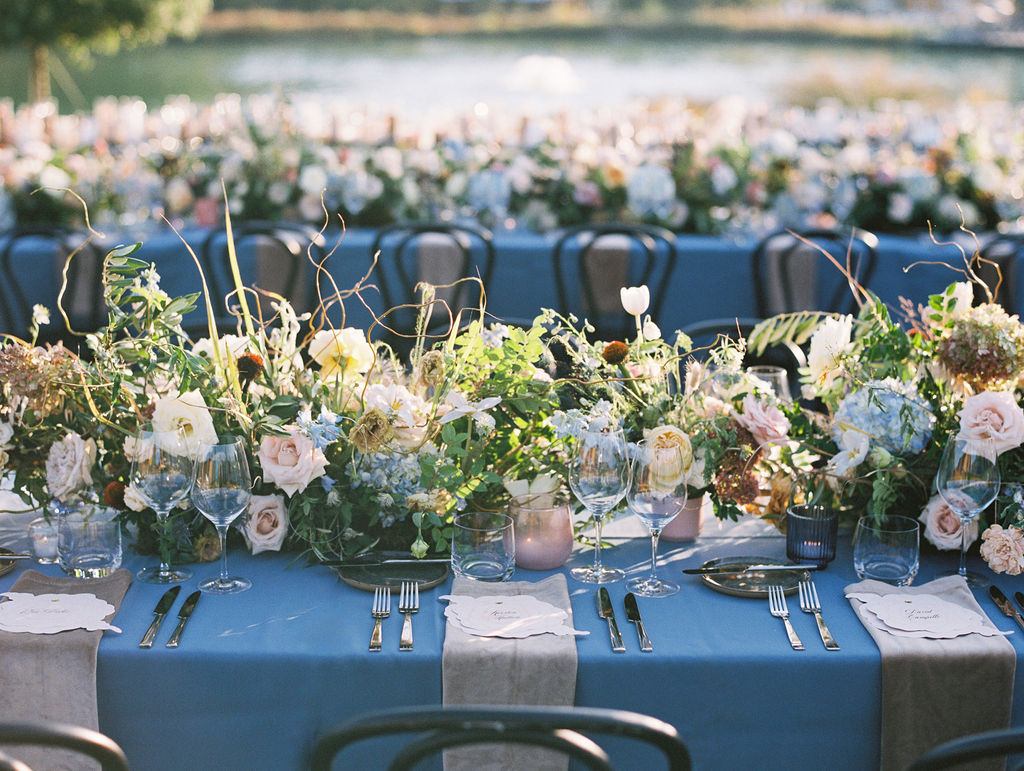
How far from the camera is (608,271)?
4.86 meters

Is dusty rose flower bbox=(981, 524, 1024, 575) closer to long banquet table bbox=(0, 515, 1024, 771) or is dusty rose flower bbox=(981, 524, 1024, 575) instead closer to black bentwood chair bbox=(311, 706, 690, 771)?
long banquet table bbox=(0, 515, 1024, 771)

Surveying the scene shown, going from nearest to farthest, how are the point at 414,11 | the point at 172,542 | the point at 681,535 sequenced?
the point at 172,542, the point at 681,535, the point at 414,11

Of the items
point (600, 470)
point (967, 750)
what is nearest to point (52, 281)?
point (600, 470)

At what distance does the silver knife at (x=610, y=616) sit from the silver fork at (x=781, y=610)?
0.78ft

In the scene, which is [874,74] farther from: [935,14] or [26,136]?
[26,136]

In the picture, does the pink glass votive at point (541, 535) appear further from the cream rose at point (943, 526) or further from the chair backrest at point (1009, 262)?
the chair backrest at point (1009, 262)

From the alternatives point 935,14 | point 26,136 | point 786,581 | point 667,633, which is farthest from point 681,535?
point 935,14

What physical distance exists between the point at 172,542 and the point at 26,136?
4.79 meters

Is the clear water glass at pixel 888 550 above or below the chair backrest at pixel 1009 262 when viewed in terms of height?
below

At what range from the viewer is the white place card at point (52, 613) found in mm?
1582

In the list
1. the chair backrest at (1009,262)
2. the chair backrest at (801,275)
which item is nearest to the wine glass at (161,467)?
the chair backrest at (801,275)

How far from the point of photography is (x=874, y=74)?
2256 centimetres

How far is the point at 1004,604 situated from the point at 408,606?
2.94ft

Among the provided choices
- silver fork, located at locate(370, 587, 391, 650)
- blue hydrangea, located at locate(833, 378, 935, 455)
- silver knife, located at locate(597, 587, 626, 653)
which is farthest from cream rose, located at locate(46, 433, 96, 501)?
blue hydrangea, located at locate(833, 378, 935, 455)
